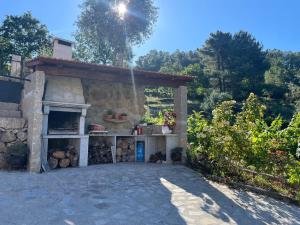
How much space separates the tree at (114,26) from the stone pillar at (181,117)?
1194 centimetres

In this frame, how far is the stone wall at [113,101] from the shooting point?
9.82m

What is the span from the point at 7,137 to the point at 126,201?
184 inches

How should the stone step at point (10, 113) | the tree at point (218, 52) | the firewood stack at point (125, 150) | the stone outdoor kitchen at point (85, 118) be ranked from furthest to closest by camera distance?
1. the tree at point (218, 52)
2. the firewood stack at point (125, 150)
3. the stone step at point (10, 113)
4. the stone outdoor kitchen at point (85, 118)

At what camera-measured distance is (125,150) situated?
992cm

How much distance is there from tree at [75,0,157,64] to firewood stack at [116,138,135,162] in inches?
473

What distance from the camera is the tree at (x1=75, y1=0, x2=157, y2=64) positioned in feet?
65.8

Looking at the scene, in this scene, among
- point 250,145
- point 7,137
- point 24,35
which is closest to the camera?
point 250,145

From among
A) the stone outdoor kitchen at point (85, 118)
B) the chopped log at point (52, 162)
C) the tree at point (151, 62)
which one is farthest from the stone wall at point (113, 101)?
the tree at point (151, 62)

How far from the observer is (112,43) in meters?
20.7

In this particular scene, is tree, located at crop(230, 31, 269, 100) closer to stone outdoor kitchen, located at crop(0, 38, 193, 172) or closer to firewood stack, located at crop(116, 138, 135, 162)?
stone outdoor kitchen, located at crop(0, 38, 193, 172)

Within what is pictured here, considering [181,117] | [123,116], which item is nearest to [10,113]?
[123,116]

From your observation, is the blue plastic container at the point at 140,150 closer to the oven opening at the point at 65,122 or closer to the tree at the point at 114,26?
the oven opening at the point at 65,122

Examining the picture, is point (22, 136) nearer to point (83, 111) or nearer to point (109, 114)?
point (83, 111)

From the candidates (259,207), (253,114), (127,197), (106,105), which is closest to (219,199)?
(259,207)
